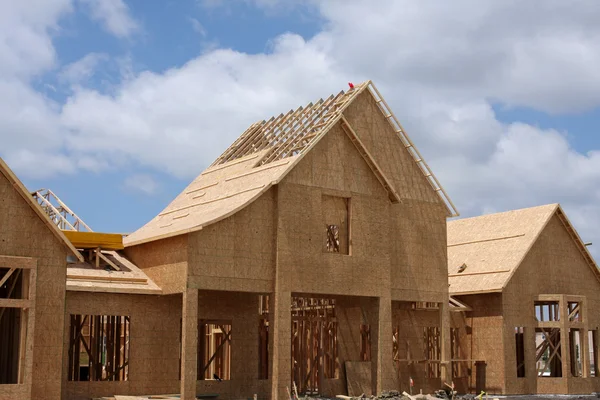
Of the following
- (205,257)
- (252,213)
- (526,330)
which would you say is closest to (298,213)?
(252,213)

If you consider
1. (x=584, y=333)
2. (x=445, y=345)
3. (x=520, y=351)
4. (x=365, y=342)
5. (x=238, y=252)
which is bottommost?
(x=520, y=351)

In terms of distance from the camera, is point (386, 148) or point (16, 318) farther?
point (386, 148)

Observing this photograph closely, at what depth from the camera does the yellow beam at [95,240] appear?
3628 cm

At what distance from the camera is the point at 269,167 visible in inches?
1518

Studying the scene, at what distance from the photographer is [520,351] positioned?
4953 cm

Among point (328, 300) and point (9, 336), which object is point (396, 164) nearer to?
point (328, 300)

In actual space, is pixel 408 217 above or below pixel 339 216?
above

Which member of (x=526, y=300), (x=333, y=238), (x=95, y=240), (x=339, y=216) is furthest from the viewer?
(x=526, y=300)

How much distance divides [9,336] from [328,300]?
1638cm

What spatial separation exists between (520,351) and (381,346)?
531 inches

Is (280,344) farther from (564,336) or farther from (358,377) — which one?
(564,336)

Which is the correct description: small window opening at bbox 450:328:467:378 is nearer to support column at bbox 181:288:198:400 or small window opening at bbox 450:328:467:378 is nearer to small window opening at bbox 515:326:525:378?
small window opening at bbox 515:326:525:378

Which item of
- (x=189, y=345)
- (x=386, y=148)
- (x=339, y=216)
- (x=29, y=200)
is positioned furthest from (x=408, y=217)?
(x=29, y=200)

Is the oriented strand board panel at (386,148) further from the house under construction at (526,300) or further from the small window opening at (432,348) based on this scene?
the small window opening at (432,348)
